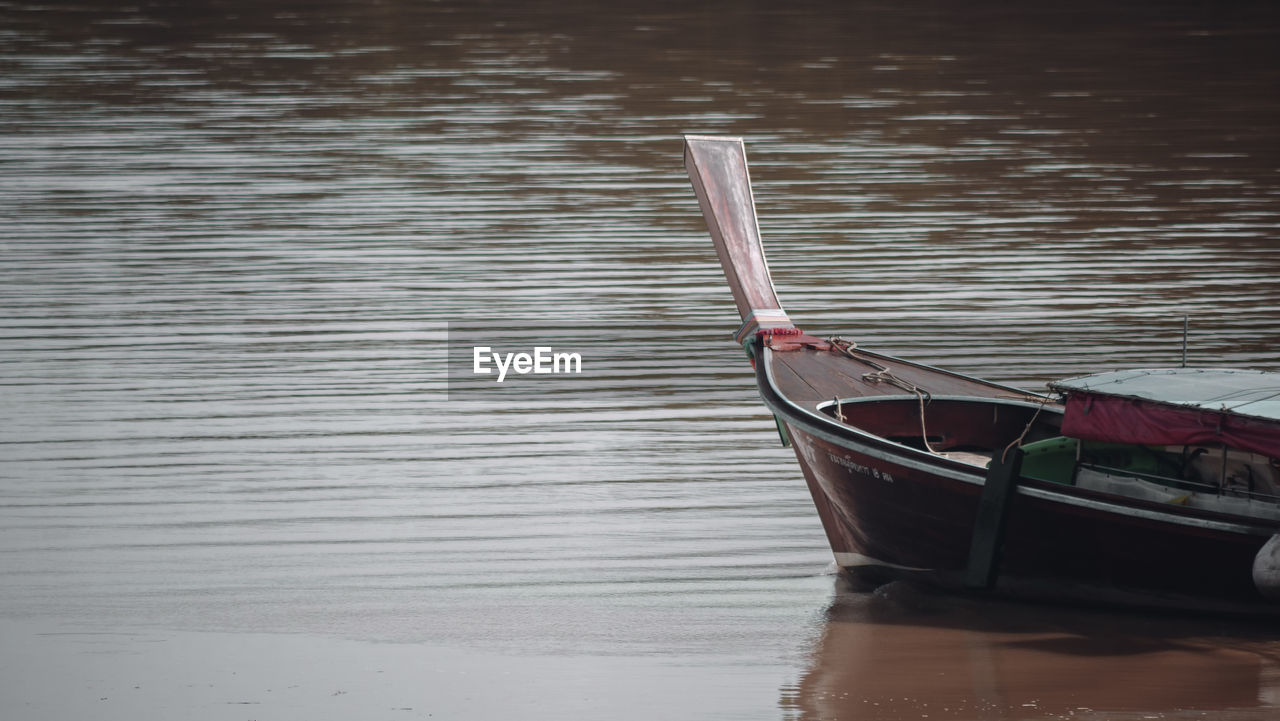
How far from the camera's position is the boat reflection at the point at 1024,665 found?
6.13 m

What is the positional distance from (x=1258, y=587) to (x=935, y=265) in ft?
24.4

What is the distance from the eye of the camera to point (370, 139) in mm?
18125

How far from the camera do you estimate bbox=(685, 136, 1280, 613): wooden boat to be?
645cm

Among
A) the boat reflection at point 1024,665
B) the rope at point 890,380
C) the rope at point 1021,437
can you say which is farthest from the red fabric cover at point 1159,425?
the boat reflection at point 1024,665

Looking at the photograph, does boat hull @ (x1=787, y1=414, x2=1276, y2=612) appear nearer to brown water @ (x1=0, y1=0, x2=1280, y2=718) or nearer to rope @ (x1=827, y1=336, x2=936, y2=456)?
brown water @ (x1=0, y1=0, x2=1280, y2=718)

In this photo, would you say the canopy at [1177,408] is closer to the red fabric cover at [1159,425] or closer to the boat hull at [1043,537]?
the red fabric cover at [1159,425]

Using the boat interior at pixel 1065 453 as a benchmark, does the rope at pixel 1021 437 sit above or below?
above

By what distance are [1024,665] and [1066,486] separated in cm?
75

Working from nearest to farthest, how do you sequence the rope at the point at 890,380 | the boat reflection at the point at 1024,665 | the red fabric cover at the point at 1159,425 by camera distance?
1. the boat reflection at the point at 1024,665
2. the red fabric cover at the point at 1159,425
3. the rope at the point at 890,380

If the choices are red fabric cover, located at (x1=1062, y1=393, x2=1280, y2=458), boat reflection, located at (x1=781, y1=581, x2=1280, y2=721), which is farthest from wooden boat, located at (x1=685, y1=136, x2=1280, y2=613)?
boat reflection, located at (x1=781, y1=581, x2=1280, y2=721)

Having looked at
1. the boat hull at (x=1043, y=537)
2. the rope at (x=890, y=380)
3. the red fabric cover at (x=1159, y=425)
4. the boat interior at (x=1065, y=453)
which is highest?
the red fabric cover at (x=1159, y=425)

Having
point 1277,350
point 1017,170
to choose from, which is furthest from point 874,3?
point 1277,350

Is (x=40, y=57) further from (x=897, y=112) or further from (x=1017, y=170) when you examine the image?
(x=1017, y=170)

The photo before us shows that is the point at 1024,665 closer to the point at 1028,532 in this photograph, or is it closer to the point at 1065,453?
the point at 1028,532
